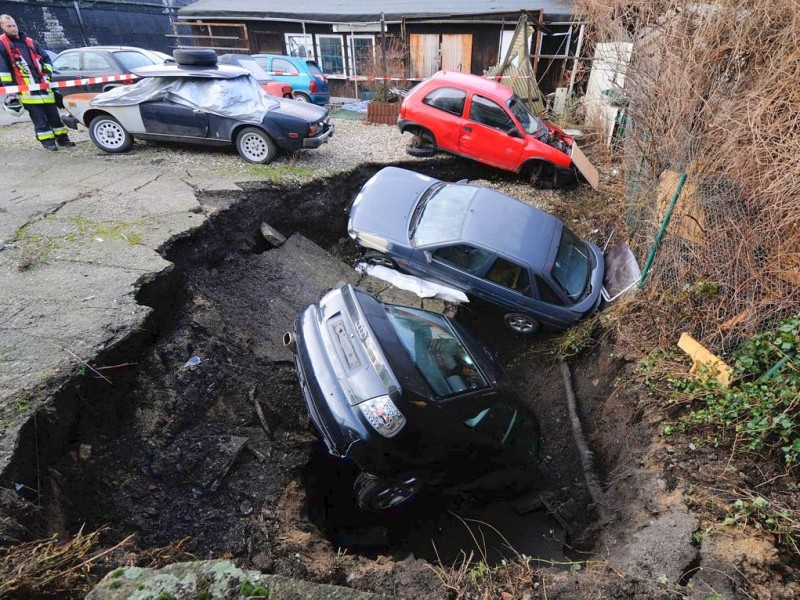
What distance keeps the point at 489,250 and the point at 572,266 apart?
1271 mm

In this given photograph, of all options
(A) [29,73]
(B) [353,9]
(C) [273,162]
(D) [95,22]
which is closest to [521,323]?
(C) [273,162]

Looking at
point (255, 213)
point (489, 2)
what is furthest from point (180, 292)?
point (489, 2)

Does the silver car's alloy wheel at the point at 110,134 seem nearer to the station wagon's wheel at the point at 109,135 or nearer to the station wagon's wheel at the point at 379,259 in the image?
the station wagon's wheel at the point at 109,135

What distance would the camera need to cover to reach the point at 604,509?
387 centimetres

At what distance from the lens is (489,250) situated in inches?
213

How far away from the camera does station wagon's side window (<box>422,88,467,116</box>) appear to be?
8.86 metres

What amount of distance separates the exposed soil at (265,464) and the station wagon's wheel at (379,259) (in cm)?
87

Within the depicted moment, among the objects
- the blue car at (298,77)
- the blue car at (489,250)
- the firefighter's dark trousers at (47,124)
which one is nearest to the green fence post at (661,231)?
the blue car at (489,250)

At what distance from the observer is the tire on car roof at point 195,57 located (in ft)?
25.0

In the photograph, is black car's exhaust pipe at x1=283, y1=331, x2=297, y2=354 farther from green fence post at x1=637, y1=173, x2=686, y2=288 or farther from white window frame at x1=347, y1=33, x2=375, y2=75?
white window frame at x1=347, y1=33, x2=375, y2=75

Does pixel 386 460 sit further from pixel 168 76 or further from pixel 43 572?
pixel 168 76

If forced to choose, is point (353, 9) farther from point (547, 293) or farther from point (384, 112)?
point (547, 293)

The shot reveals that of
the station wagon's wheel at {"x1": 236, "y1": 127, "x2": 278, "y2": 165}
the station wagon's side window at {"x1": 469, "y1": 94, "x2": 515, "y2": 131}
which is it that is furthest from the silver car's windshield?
the station wagon's side window at {"x1": 469, "y1": 94, "x2": 515, "y2": 131}

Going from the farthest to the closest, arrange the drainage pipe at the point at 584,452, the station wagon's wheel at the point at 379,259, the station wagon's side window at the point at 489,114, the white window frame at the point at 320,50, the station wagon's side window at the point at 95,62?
the white window frame at the point at 320,50 < the station wagon's side window at the point at 95,62 < the station wagon's side window at the point at 489,114 < the station wagon's wheel at the point at 379,259 < the drainage pipe at the point at 584,452
